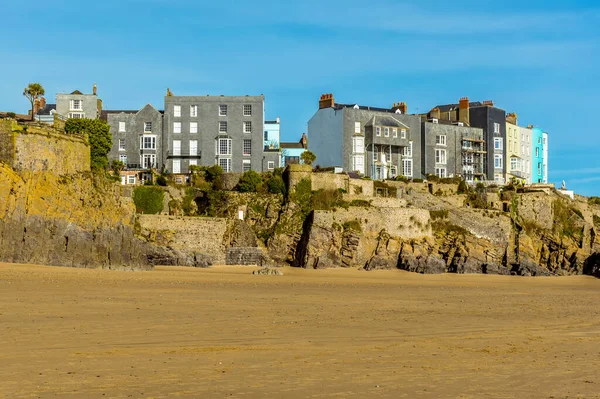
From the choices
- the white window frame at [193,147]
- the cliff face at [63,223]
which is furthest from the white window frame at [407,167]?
the cliff face at [63,223]

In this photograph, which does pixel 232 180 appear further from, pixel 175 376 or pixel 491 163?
pixel 175 376

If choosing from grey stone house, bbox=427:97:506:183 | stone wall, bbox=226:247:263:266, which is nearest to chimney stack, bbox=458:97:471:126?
grey stone house, bbox=427:97:506:183

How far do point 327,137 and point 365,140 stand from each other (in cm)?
283

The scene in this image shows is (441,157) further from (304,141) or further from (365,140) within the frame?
(304,141)

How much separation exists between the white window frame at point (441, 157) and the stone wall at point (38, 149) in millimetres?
33912

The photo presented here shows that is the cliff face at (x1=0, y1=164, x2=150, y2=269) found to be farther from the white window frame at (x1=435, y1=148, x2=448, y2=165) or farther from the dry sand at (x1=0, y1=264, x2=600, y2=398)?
the white window frame at (x1=435, y1=148, x2=448, y2=165)

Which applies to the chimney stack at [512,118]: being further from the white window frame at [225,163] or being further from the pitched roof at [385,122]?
the white window frame at [225,163]

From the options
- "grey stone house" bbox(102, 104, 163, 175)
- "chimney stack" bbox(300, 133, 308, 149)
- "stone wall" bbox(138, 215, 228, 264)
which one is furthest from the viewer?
"chimney stack" bbox(300, 133, 308, 149)

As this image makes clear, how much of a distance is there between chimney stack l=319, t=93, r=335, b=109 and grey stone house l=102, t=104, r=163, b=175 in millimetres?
12335

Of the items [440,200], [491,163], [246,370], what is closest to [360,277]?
[440,200]

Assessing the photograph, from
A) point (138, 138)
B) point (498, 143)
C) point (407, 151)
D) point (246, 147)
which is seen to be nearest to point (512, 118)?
point (498, 143)

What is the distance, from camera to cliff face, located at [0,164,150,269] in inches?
1208

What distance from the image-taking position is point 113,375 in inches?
428

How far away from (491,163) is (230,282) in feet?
140
